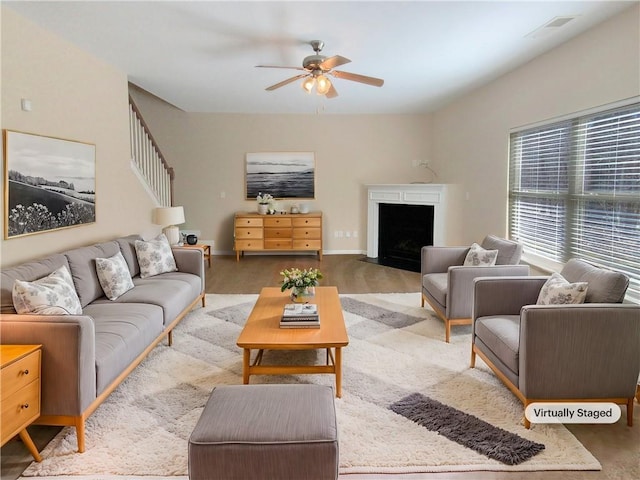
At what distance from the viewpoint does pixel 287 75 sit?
5.38 m

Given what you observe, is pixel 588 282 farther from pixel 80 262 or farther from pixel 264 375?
pixel 80 262

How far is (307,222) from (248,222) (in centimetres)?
104

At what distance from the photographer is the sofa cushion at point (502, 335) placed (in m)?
2.73

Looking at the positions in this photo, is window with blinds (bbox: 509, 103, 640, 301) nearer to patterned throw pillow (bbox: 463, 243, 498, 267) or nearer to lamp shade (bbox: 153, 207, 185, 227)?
patterned throw pillow (bbox: 463, 243, 498, 267)

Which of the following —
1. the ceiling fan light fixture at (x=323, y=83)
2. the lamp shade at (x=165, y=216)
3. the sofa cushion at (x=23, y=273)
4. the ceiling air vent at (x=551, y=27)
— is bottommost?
the sofa cushion at (x=23, y=273)

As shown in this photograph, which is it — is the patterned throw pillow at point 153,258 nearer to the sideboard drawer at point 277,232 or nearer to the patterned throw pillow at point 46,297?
the patterned throw pillow at point 46,297

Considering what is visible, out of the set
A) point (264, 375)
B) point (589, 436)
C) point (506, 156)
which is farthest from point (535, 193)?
point (264, 375)

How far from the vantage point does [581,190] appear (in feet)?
13.1

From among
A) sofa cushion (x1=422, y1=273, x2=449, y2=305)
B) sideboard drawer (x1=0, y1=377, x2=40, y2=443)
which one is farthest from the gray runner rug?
sideboard drawer (x1=0, y1=377, x2=40, y2=443)

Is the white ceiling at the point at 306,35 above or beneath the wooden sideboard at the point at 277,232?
above

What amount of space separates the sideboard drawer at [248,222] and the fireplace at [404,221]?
1971 millimetres

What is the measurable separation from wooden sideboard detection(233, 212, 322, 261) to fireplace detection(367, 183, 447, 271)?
1.01 metres

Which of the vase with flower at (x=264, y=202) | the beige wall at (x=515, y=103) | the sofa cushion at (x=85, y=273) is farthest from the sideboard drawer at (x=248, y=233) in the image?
the sofa cushion at (x=85, y=273)

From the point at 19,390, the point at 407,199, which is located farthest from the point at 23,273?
the point at 407,199
